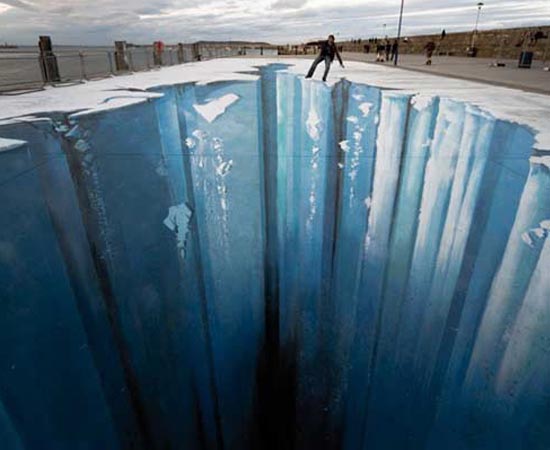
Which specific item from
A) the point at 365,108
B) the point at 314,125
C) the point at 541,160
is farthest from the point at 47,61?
the point at 541,160

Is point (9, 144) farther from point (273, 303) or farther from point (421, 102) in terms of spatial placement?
point (421, 102)

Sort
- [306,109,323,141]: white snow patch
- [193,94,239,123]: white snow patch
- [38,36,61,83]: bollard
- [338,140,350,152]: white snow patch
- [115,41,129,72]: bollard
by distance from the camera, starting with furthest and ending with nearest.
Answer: [115,41,129,72]: bollard
[38,36,61,83]: bollard
[193,94,239,123]: white snow patch
[306,109,323,141]: white snow patch
[338,140,350,152]: white snow patch

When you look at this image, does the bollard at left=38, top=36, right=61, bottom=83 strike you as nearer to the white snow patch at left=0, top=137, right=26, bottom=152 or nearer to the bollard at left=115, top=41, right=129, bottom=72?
the bollard at left=115, top=41, right=129, bottom=72

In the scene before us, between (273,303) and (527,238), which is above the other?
(527,238)

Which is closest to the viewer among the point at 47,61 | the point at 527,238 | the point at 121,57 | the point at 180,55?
the point at 527,238

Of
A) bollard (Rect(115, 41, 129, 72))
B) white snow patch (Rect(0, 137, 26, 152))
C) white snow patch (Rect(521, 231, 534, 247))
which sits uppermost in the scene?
bollard (Rect(115, 41, 129, 72))

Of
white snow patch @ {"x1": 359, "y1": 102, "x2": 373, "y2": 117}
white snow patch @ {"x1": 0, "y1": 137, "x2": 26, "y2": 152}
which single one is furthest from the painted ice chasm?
white snow patch @ {"x1": 359, "y1": 102, "x2": 373, "y2": 117}

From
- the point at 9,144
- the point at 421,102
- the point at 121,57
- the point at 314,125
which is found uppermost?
the point at 121,57

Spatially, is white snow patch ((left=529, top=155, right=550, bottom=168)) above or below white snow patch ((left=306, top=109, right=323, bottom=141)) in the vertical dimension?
above
